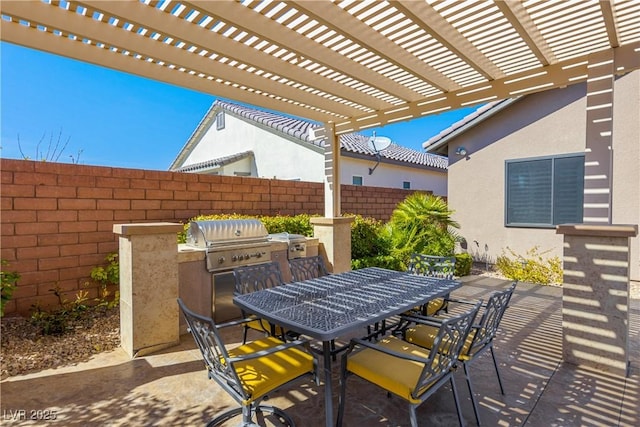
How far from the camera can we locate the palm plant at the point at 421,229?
26.2 feet

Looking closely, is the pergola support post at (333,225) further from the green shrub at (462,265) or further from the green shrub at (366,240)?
the green shrub at (462,265)

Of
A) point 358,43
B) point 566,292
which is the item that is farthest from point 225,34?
point 566,292

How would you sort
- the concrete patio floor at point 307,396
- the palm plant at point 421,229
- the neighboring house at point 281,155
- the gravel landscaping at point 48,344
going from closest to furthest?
the concrete patio floor at point 307,396, the gravel landscaping at point 48,344, the palm plant at point 421,229, the neighboring house at point 281,155

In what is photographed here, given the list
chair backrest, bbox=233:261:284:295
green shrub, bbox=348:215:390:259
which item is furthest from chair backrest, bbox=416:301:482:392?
green shrub, bbox=348:215:390:259

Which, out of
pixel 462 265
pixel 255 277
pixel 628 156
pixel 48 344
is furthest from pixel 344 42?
pixel 628 156

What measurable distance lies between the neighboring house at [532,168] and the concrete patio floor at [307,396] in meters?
4.69

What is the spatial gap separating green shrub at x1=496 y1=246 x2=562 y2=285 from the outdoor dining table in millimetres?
5017

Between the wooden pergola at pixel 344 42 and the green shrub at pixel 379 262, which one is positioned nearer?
the wooden pergola at pixel 344 42

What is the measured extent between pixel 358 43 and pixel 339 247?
147 inches

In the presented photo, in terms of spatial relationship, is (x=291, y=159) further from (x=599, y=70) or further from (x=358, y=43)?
(x=599, y=70)

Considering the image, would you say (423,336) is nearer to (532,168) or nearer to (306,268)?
(306,268)

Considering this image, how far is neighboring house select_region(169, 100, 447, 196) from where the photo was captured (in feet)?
38.1

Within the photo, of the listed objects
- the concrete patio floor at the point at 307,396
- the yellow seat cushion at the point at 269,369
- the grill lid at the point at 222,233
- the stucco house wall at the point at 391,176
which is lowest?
the concrete patio floor at the point at 307,396

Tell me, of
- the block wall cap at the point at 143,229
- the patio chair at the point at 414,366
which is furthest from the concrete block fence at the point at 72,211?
the patio chair at the point at 414,366
